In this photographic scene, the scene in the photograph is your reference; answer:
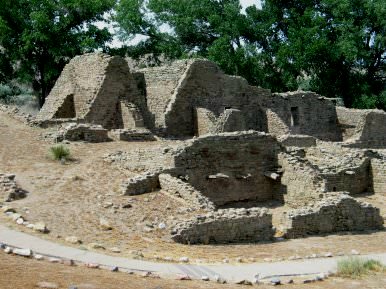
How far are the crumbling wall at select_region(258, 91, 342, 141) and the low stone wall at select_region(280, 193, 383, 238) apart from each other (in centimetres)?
1400

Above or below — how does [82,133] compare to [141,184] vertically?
above

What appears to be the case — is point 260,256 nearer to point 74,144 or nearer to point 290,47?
point 74,144

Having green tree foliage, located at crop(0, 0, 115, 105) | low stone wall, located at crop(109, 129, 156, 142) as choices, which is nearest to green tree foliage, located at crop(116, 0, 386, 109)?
green tree foliage, located at crop(0, 0, 115, 105)

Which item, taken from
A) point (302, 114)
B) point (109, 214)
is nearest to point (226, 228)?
point (109, 214)

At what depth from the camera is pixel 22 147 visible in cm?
1920

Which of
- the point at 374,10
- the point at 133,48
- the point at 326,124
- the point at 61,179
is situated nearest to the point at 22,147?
the point at 61,179

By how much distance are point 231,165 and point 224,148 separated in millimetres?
582

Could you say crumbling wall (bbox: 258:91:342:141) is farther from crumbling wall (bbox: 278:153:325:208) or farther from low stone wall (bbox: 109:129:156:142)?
crumbling wall (bbox: 278:153:325:208)

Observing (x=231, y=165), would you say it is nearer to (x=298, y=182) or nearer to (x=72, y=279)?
(x=298, y=182)

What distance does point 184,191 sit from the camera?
15078 millimetres

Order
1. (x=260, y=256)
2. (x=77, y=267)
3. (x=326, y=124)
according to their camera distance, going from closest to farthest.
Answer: (x=77, y=267) → (x=260, y=256) → (x=326, y=124)

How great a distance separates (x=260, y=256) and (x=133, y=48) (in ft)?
103

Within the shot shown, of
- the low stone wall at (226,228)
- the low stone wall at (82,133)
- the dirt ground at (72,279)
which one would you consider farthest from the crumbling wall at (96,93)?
the dirt ground at (72,279)

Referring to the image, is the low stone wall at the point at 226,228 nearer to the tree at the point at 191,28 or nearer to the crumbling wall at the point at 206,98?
the crumbling wall at the point at 206,98
